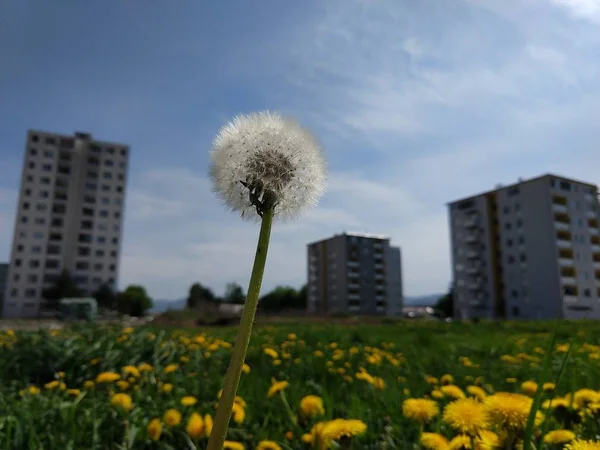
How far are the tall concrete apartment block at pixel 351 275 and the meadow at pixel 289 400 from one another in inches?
3004

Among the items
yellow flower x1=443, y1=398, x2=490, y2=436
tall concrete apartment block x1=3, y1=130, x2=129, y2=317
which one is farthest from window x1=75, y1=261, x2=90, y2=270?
yellow flower x1=443, y1=398, x2=490, y2=436

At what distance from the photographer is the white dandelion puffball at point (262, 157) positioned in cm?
87

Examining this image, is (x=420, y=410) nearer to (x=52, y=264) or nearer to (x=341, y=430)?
(x=341, y=430)

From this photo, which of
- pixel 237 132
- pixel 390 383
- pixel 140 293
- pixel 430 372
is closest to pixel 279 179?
pixel 237 132

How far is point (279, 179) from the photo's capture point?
2.80ft

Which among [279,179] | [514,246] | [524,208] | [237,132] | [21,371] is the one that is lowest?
[21,371]

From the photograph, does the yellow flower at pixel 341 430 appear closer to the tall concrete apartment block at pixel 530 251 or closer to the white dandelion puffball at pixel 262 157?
the white dandelion puffball at pixel 262 157

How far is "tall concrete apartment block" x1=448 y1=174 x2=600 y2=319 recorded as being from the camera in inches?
1939

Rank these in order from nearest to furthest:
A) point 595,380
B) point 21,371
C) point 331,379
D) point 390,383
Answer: point 595,380 < point 390,383 < point 331,379 < point 21,371

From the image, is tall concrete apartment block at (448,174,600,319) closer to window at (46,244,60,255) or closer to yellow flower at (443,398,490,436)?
yellow flower at (443,398,490,436)

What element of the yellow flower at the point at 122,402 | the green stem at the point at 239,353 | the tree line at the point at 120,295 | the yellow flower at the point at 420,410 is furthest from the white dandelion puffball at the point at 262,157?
the tree line at the point at 120,295

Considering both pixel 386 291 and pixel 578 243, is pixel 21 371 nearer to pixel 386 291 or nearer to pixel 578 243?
pixel 578 243

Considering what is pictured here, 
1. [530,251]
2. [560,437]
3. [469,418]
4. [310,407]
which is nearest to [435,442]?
[469,418]

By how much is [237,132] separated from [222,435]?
60cm
